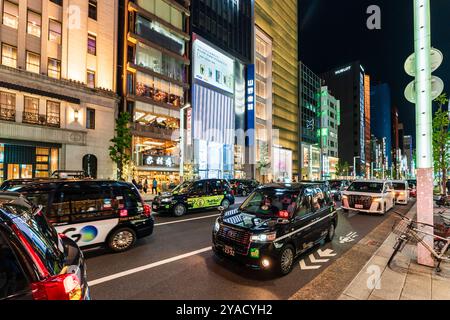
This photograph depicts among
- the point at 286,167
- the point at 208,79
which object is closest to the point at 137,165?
the point at 208,79

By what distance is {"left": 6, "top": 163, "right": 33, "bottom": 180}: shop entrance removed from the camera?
1989 centimetres

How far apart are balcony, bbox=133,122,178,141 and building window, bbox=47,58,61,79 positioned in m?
8.86

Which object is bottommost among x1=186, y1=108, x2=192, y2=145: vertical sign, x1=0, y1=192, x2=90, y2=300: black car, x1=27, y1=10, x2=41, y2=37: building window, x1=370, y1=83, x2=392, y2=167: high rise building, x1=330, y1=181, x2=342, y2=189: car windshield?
x1=330, y1=181, x2=342, y2=189: car windshield

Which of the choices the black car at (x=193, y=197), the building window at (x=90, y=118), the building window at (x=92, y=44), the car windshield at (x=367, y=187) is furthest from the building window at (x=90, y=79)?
the car windshield at (x=367, y=187)

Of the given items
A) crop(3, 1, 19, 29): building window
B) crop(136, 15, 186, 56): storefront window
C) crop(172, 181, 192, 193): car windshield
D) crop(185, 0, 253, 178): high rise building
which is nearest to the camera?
crop(172, 181, 192, 193): car windshield

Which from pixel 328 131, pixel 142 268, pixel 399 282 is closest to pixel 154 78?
pixel 142 268

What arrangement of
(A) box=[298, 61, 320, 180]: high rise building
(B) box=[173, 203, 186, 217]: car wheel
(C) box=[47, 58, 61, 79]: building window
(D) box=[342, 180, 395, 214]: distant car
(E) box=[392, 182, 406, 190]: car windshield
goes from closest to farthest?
(B) box=[173, 203, 186, 217]: car wheel → (D) box=[342, 180, 395, 214]: distant car → (E) box=[392, 182, 406, 190]: car windshield → (C) box=[47, 58, 61, 79]: building window → (A) box=[298, 61, 320, 180]: high rise building

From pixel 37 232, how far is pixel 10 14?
27472 millimetres

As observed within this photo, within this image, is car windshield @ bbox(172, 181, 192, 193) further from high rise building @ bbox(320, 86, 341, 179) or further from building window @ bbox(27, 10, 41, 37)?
high rise building @ bbox(320, 86, 341, 179)

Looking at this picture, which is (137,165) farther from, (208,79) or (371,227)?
(371,227)

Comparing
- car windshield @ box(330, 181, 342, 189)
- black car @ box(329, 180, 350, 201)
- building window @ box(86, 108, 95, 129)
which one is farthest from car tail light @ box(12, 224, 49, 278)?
building window @ box(86, 108, 95, 129)

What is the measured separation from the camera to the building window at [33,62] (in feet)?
69.3

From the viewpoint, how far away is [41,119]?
21.3m

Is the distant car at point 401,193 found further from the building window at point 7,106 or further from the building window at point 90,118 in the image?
the building window at point 7,106
